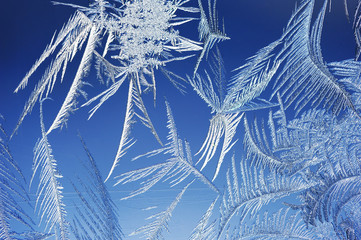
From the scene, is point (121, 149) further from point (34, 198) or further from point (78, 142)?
point (34, 198)

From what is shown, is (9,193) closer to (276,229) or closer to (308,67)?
(276,229)

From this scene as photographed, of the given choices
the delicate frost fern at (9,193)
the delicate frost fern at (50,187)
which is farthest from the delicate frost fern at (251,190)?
the delicate frost fern at (9,193)

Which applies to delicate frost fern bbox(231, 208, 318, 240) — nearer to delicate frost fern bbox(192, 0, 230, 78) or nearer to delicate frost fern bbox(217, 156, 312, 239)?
delicate frost fern bbox(217, 156, 312, 239)

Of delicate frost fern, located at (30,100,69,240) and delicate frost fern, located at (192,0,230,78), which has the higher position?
delicate frost fern, located at (192,0,230,78)

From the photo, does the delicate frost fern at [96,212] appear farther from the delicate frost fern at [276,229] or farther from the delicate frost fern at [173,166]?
the delicate frost fern at [276,229]

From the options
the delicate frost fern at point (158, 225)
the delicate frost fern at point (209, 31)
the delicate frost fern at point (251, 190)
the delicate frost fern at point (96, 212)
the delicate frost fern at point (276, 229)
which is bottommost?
the delicate frost fern at point (276, 229)

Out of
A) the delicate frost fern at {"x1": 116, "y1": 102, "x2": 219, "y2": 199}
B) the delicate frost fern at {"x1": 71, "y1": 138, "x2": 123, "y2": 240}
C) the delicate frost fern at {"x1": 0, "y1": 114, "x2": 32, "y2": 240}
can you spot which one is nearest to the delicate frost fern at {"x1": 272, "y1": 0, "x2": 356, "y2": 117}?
the delicate frost fern at {"x1": 116, "y1": 102, "x2": 219, "y2": 199}
